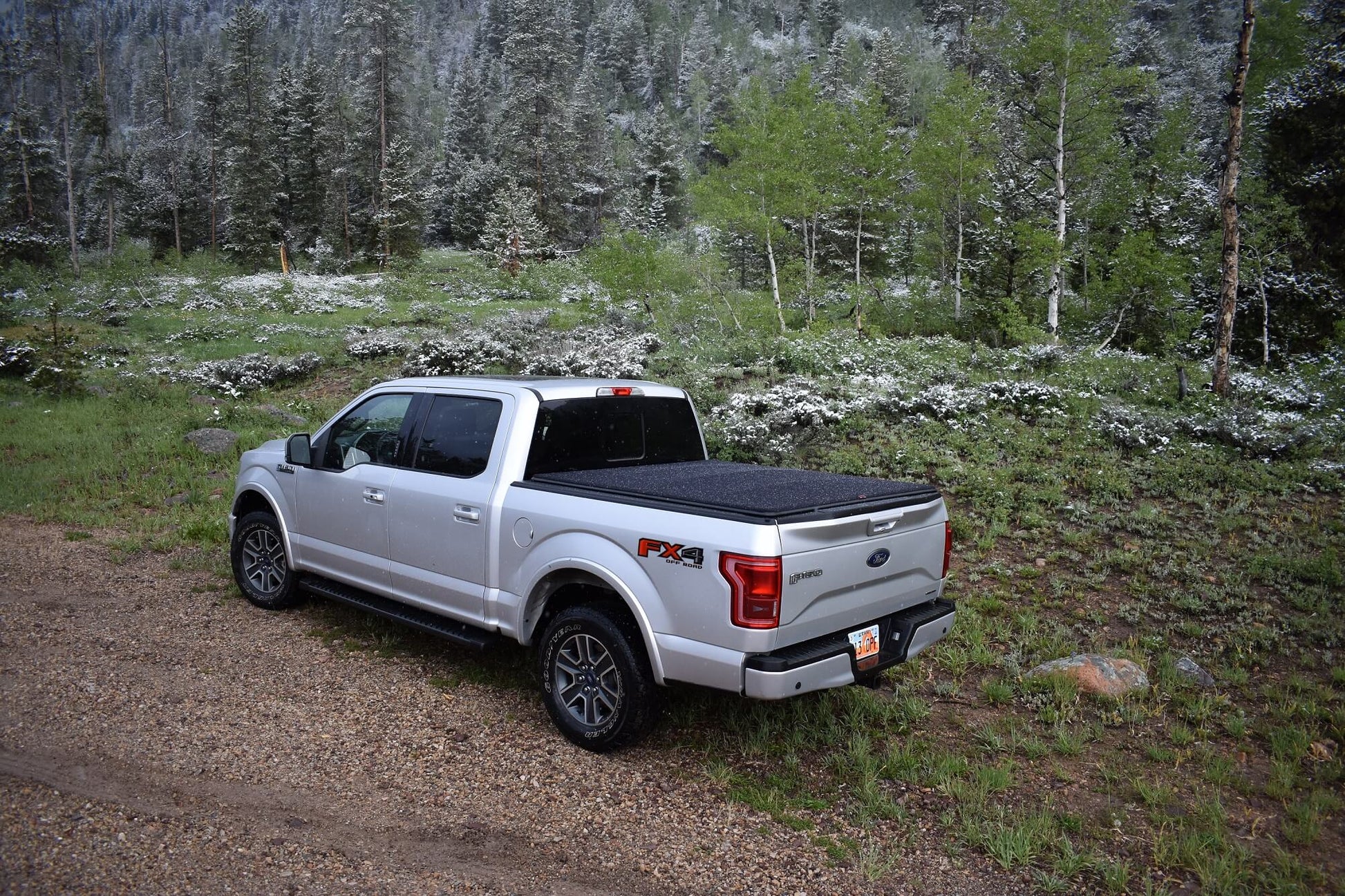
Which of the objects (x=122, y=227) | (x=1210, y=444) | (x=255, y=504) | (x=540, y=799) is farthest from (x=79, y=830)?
(x=122, y=227)

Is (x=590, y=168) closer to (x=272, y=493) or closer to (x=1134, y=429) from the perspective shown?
(x=1134, y=429)

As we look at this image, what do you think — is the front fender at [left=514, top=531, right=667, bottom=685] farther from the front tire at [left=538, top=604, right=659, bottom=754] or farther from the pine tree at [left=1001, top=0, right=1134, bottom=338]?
the pine tree at [left=1001, top=0, right=1134, bottom=338]

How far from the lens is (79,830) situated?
9.92ft

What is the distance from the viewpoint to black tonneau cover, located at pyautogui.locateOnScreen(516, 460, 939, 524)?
3.39m

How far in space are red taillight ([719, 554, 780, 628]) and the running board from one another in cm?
184

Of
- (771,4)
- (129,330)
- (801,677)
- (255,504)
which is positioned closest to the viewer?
(801,677)

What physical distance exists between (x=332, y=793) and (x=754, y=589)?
2.31 m

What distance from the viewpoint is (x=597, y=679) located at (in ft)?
12.8

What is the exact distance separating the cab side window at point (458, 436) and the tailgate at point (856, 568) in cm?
212

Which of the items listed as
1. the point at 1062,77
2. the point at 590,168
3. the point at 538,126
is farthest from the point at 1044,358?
the point at 590,168

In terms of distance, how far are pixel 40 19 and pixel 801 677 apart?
172 ft

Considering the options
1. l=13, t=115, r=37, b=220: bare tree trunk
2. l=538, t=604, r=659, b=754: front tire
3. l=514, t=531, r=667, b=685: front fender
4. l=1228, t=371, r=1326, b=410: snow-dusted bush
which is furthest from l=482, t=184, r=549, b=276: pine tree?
l=538, t=604, r=659, b=754: front tire

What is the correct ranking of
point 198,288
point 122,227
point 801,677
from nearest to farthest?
point 801,677
point 198,288
point 122,227

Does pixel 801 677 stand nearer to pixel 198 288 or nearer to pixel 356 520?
pixel 356 520
